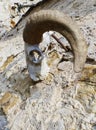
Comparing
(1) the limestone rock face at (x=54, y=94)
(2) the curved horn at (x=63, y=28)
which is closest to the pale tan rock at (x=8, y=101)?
(1) the limestone rock face at (x=54, y=94)

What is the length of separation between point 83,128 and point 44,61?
4.55 feet

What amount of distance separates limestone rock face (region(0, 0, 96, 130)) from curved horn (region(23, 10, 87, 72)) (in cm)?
49

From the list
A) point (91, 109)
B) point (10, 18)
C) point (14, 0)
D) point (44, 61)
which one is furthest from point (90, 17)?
point (14, 0)

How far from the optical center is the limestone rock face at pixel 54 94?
13.8ft

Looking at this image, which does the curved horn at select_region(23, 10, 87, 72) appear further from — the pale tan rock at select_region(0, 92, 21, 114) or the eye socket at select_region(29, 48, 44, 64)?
the pale tan rock at select_region(0, 92, 21, 114)

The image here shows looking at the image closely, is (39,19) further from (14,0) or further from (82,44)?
(14,0)

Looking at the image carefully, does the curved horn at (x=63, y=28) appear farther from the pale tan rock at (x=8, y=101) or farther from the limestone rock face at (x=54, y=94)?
the pale tan rock at (x=8, y=101)

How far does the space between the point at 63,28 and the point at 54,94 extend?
Result: 0.91 meters

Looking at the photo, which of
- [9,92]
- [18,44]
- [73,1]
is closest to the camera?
[9,92]

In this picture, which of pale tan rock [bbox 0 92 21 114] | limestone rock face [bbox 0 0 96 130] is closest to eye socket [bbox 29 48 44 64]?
limestone rock face [bbox 0 0 96 130]

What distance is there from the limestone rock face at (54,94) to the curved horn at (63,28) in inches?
19.2

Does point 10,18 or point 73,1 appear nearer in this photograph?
point 73,1

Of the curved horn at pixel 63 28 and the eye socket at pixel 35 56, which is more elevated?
the curved horn at pixel 63 28

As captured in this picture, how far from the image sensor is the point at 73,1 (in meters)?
7.69
